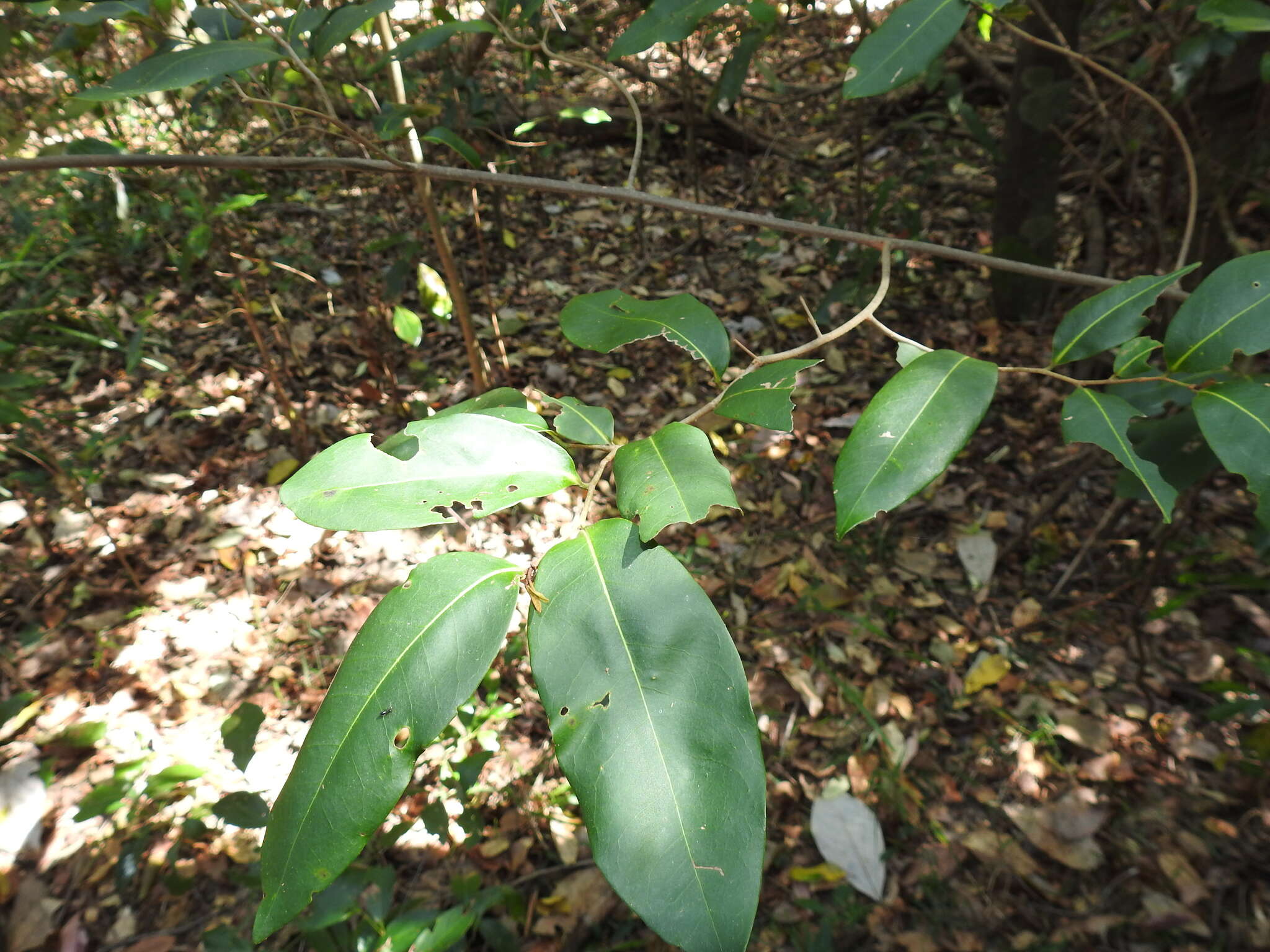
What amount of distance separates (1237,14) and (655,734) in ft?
4.25

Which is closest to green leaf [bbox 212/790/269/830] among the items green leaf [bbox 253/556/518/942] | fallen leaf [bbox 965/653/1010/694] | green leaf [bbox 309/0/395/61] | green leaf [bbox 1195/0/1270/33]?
green leaf [bbox 253/556/518/942]

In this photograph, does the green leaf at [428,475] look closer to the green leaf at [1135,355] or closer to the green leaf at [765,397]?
the green leaf at [765,397]

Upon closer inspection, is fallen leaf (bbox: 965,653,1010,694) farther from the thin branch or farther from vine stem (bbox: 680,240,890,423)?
vine stem (bbox: 680,240,890,423)

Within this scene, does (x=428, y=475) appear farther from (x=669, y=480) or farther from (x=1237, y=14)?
(x=1237, y=14)

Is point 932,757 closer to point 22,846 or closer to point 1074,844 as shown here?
point 1074,844

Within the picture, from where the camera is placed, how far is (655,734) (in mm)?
571

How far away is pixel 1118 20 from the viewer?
325 cm

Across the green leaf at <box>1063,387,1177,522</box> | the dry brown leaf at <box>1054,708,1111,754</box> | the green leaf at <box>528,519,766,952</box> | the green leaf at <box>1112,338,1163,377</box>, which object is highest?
the green leaf at <box>1112,338,1163,377</box>

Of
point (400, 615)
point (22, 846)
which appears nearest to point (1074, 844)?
point (400, 615)

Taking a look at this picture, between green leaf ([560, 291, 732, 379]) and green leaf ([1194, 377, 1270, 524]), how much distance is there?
1.66ft

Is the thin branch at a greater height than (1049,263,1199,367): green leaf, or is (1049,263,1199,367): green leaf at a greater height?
the thin branch

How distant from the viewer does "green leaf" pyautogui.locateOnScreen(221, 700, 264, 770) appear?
1.36 m

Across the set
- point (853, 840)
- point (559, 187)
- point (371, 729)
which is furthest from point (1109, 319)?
point (853, 840)

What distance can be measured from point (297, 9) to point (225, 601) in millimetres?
1699
